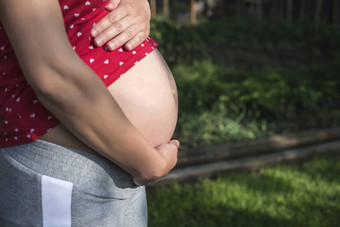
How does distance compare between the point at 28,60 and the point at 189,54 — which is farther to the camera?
the point at 189,54

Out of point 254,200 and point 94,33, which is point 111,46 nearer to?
point 94,33

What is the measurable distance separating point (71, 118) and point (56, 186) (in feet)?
0.58

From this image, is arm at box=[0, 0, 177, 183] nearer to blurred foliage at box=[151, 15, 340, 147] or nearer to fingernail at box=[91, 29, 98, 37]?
fingernail at box=[91, 29, 98, 37]

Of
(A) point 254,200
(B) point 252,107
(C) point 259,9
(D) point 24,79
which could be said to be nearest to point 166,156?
(D) point 24,79

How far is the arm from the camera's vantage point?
88cm

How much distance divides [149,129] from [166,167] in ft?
0.36

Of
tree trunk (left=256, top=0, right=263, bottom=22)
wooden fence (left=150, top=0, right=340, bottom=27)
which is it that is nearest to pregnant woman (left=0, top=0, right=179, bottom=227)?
wooden fence (left=150, top=0, right=340, bottom=27)

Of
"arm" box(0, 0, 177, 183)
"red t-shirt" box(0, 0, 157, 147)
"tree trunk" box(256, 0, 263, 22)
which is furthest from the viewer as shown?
"tree trunk" box(256, 0, 263, 22)

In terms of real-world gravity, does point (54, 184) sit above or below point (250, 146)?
above

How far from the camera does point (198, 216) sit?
312 centimetres

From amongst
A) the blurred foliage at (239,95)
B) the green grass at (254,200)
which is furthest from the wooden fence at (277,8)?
the green grass at (254,200)

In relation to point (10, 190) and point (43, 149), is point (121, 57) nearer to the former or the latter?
point (43, 149)

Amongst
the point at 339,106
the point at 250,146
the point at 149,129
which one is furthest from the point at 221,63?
the point at 149,129

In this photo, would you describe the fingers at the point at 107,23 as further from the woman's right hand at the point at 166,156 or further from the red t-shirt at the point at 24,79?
the woman's right hand at the point at 166,156
